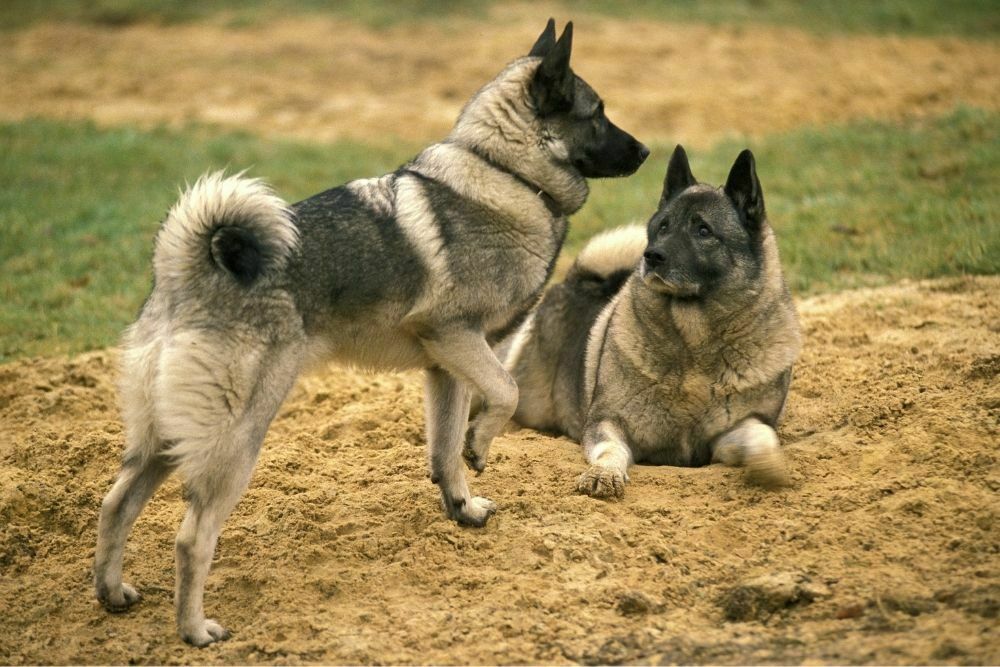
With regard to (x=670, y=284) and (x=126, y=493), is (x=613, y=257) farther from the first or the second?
(x=126, y=493)

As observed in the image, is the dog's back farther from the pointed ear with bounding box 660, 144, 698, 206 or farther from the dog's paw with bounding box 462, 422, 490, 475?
the dog's paw with bounding box 462, 422, 490, 475

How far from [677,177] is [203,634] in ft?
10.3

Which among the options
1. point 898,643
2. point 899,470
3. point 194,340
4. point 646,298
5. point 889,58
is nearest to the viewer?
point 898,643

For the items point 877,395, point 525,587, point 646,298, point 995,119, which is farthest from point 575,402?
point 995,119

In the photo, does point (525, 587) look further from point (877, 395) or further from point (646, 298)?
point (877, 395)

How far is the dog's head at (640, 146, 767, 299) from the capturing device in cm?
518

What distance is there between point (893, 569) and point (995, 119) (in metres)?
8.52

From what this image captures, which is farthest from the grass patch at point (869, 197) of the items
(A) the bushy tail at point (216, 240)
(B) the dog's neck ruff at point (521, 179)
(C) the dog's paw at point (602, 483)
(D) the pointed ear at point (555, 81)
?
(A) the bushy tail at point (216, 240)

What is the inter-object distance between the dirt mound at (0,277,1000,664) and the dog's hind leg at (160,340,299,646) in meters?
0.21

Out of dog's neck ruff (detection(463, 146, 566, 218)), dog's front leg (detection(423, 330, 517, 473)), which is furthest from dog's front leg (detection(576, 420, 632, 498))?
dog's neck ruff (detection(463, 146, 566, 218))

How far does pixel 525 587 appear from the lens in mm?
4215

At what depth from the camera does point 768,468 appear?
4793 mm

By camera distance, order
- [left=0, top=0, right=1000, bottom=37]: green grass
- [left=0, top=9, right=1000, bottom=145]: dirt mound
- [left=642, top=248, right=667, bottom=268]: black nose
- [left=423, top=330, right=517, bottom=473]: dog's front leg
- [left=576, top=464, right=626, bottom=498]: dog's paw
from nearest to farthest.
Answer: [left=423, top=330, right=517, bottom=473]: dog's front leg < [left=576, top=464, right=626, bottom=498]: dog's paw < [left=642, top=248, right=667, bottom=268]: black nose < [left=0, top=9, right=1000, bottom=145]: dirt mound < [left=0, top=0, right=1000, bottom=37]: green grass

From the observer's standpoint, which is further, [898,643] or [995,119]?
[995,119]
